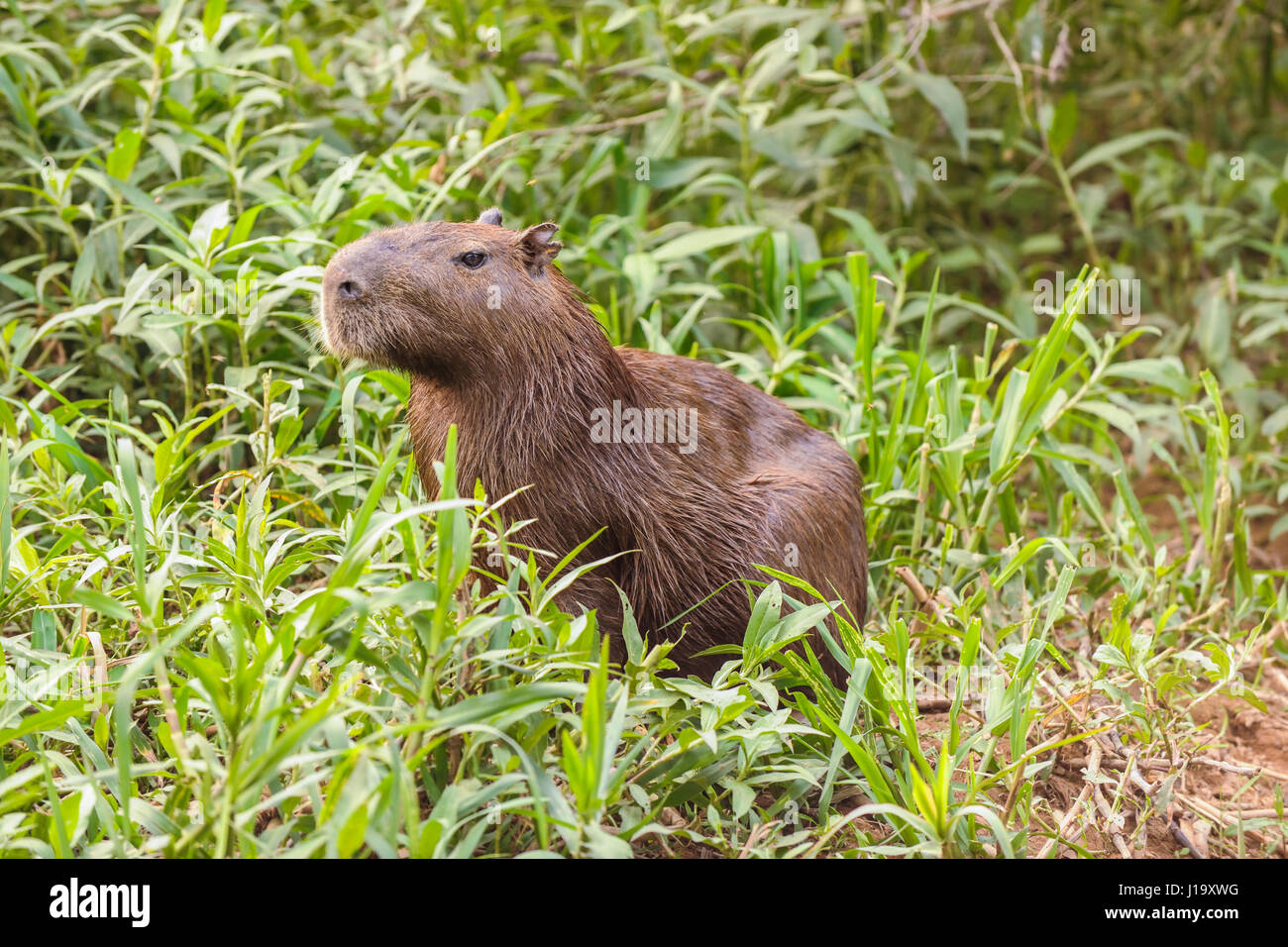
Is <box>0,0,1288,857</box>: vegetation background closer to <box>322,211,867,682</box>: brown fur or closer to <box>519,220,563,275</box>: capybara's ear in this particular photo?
<box>322,211,867,682</box>: brown fur

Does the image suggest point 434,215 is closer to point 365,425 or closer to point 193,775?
point 365,425

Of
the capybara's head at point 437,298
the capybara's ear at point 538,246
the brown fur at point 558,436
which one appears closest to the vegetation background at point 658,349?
the brown fur at point 558,436

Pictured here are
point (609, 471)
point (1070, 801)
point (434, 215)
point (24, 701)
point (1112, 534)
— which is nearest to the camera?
point (24, 701)

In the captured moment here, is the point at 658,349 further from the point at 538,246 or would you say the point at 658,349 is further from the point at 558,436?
the point at 558,436

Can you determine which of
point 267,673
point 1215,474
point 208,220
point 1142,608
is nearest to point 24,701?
point 267,673

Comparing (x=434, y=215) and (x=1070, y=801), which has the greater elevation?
(x=434, y=215)

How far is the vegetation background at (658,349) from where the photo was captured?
241cm

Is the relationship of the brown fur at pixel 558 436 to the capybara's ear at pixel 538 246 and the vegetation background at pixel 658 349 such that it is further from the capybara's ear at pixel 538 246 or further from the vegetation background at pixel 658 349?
the vegetation background at pixel 658 349

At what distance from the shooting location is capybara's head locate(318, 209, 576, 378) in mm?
2904

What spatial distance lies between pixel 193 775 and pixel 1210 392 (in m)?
3.10

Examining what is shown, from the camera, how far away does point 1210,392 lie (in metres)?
3.89

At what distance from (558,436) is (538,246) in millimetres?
484

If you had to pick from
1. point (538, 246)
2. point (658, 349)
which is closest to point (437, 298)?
point (538, 246)

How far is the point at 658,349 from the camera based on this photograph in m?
4.17
